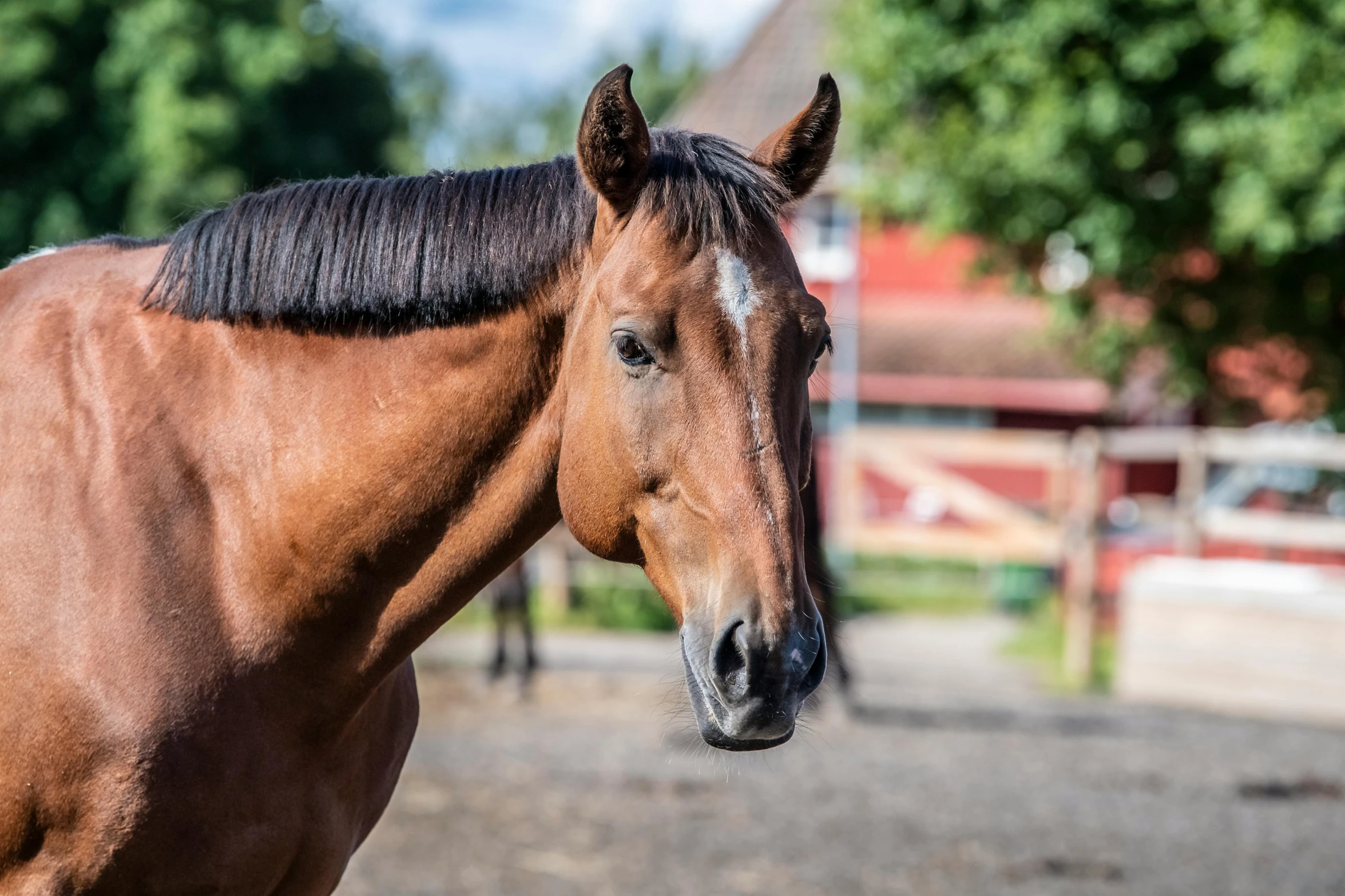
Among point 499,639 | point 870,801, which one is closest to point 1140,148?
point 870,801

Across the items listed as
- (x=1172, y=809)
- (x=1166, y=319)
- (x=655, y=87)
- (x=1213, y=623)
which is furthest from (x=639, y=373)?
(x=655, y=87)

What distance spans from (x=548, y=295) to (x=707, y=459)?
478 millimetres

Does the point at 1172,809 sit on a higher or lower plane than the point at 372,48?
lower

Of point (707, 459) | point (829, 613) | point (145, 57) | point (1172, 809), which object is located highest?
point (145, 57)

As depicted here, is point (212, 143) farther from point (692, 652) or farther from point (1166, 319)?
point (692, 652)

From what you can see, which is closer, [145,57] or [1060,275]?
[1060,275]

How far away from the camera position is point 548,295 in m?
2.22

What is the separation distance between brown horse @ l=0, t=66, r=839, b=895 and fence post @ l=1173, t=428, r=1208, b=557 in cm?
906

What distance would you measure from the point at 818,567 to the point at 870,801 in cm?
425

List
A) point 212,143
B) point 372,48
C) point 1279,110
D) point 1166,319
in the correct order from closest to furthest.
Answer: point 1279,110, point 1166,319, point 212,143, point 372,48

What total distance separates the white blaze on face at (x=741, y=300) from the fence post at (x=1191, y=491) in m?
9.30

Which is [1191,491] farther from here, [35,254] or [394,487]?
[35,254]

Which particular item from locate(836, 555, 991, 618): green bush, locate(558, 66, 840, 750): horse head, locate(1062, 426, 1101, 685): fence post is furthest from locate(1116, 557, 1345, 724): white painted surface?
locate(558, 66, 840, 750): horse head

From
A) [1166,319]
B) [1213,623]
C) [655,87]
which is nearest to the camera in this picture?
[1213,623]
